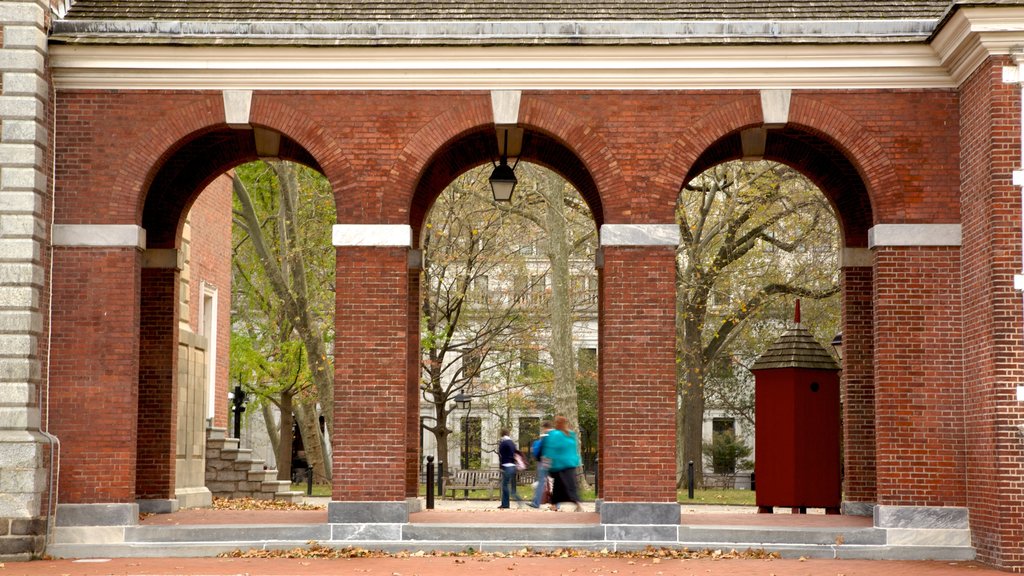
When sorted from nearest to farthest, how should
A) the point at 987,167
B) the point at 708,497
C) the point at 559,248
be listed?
the point at 987,167, the point at 559,248, the point at 708,497

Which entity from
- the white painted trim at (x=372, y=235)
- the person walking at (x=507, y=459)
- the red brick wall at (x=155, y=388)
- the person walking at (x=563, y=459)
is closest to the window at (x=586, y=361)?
the person walking at (x=507, y=459)

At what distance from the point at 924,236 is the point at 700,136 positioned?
3024 mm

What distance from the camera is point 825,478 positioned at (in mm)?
19156

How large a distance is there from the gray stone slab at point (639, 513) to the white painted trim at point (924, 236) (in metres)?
4.20

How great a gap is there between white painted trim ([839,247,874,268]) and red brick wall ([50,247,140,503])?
9.73m

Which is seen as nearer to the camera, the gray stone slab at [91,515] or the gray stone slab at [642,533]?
the gray stone slab at [642,533]

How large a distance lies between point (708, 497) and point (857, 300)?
52.6 ft

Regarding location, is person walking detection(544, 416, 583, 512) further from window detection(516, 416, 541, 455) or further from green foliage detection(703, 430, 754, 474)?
window detection(516, 416, 541, 455)

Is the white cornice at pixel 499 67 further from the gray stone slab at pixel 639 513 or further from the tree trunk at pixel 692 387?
the tree trunk at pixel 692 387

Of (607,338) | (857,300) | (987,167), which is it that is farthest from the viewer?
(857,300)

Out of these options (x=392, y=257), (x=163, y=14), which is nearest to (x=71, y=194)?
(x=163, y=14)

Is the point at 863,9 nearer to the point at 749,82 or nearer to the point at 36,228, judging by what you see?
the point at 749,82

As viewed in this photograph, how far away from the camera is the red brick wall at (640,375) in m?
16.3

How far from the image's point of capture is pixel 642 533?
52.6 ft
